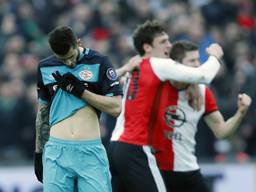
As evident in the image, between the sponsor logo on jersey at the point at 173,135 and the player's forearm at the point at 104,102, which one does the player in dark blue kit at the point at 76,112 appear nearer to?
the player's forearm at the point at 104,102

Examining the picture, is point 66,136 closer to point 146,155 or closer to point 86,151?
point 86,151

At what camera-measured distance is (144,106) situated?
982cm

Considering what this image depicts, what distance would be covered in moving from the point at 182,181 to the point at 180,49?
1.41m

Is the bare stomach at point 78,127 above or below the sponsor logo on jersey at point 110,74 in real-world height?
below

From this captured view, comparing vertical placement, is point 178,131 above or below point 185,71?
below

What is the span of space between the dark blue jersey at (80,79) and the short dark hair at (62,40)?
0.26 metres

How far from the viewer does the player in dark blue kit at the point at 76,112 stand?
8.51 m

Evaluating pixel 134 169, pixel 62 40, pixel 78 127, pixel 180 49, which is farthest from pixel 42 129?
pixel 180 49

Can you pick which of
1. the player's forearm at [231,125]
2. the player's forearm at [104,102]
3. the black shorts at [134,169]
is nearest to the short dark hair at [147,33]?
the black shorts at [134,169]

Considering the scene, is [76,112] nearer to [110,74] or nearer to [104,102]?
[104,102]

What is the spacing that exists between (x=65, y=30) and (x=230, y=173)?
20.8ft

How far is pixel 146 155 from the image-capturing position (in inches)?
383

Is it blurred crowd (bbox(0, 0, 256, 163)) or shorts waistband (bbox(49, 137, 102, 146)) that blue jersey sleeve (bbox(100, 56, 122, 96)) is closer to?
shorts waistband (bbox(49, 137, 102, 146))

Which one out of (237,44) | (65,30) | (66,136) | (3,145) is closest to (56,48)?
(65,30)
